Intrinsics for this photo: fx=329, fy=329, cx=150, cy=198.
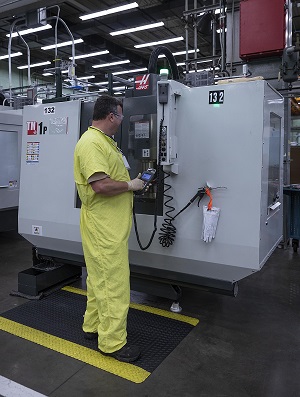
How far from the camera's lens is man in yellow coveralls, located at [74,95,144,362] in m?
2.07

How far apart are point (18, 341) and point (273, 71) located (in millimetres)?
4298

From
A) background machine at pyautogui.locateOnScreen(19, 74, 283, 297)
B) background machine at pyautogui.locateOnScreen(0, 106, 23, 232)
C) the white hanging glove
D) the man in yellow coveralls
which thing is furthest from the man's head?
background machine at pyautogui.locateOnScreen(0, 106, 23, 232)

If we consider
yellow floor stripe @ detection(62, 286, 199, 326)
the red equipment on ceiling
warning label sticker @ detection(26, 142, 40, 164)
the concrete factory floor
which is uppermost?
the red equipment on ceiling

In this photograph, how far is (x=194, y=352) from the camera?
234 centimetres

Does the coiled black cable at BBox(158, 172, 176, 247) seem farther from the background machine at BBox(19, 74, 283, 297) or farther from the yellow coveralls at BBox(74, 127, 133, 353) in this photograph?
the yellow coveralls at BBox(74, 127, 133, 353)

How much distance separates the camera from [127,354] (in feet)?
7.20

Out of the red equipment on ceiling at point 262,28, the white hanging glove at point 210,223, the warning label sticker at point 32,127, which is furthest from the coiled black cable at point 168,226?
the red equipment on ceiling at point 262,28

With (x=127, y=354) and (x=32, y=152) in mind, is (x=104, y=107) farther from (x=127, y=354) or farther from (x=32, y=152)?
(x=127, y=354)

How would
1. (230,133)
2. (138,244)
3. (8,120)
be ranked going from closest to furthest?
1. (230,133)
2. (138,244)
3. (8,120)

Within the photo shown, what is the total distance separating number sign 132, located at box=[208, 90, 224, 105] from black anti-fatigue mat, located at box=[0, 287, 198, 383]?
1779mm

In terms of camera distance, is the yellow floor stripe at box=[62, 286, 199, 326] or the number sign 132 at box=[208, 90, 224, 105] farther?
the yellow floor stripe at box=[62, 286, 199, 326]

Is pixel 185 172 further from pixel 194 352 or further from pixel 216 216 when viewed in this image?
pixel 194 352

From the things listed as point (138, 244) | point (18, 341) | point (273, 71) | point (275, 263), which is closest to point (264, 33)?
point (273, 71)

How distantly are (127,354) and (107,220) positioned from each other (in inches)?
35.9
